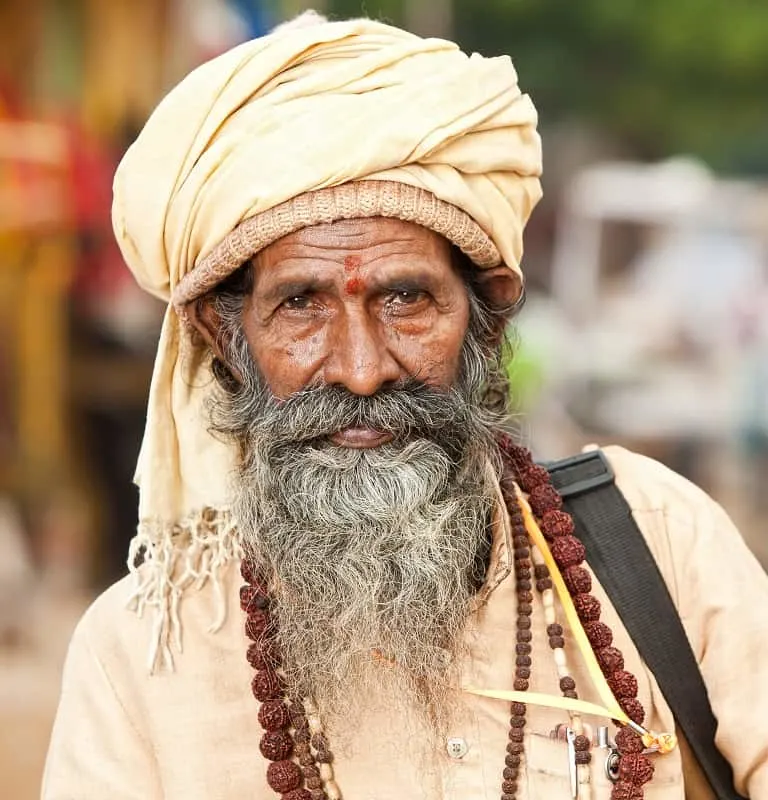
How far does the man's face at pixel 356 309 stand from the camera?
2586 mm

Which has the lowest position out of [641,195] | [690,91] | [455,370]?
[455,370]

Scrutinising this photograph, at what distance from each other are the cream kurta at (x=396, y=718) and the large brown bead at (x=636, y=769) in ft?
0.21

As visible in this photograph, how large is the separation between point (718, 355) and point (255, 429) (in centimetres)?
979

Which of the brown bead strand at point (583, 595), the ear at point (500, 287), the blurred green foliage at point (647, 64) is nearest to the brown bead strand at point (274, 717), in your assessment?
the brown bead strand at point (583, 595)

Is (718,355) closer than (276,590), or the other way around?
(276,590)

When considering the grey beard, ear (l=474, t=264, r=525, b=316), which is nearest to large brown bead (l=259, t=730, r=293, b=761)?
the grey beard

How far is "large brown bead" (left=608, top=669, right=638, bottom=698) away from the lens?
255cm

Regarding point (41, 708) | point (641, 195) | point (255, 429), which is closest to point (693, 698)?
point (255, 429)

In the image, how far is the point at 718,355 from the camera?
1199 centimetres

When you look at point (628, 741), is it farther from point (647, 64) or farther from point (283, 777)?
Result: point (647, 64)

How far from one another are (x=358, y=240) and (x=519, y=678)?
88cm

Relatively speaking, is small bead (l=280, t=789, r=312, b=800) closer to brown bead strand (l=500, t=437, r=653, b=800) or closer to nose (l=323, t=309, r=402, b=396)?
brown bead strand (l=500, t=437, r=653, b=800)

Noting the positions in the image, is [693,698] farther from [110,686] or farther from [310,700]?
[110,686]

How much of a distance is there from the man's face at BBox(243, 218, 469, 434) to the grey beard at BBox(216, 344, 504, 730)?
4 centimetres
